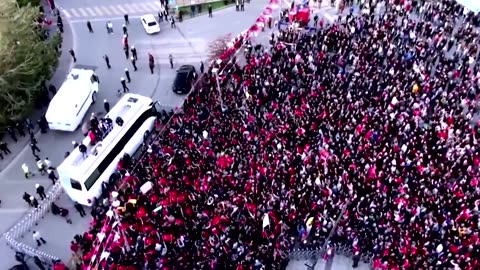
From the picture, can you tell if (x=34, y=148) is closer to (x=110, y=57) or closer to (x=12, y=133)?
(x=12, y=133)

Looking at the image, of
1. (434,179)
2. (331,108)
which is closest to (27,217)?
(331,108)

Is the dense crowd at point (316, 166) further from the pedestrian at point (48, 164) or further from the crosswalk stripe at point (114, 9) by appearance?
the crosswalk stripe at point (114, 9)

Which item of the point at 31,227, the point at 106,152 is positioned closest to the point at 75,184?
the point at 106,152

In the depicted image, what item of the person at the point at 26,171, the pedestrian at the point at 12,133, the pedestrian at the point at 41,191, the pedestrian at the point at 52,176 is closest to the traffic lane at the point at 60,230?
the pedestrian at the point at 41,191

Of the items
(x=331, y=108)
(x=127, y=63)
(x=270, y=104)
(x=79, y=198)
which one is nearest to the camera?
(x=79, y=198)

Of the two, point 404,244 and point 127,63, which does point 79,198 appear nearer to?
point 127,63

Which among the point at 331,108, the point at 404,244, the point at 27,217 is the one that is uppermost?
the point at 331,108
